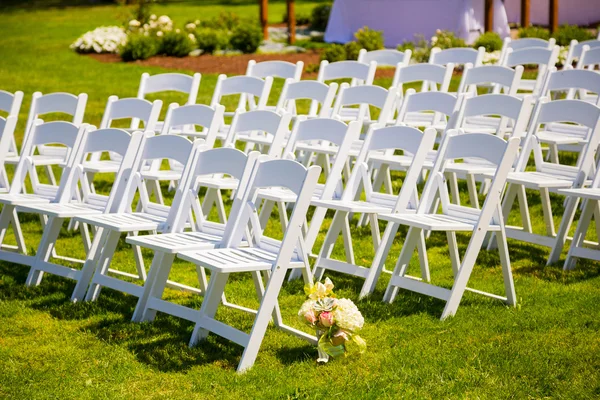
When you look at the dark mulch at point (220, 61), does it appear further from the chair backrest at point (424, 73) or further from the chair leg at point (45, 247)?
the chair leg at point (45, 247)

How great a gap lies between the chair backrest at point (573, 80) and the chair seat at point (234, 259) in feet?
12.4

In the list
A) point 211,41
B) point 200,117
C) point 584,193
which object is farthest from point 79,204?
point 211,41

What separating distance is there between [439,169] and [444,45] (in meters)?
9.11

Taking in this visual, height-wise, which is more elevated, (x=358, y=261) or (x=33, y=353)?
(x=358, y=261)

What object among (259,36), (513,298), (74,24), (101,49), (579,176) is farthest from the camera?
(74,24)

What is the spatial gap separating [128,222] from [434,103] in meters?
2.71

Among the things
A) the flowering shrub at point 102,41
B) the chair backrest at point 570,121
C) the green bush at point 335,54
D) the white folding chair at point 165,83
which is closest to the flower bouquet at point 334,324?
the chair backrest at point 570,121

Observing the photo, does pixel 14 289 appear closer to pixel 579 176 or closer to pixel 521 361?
pixel 521 361

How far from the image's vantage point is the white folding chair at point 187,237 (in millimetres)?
5017

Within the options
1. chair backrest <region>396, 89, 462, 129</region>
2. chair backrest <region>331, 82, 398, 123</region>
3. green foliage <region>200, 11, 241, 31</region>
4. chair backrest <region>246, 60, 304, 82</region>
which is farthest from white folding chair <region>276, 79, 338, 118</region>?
green foliage <region>200, 11, 241, 31</region>

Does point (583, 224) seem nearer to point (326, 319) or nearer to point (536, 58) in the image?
point (326, 319)

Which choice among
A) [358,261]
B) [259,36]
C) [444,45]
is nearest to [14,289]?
[358,261]

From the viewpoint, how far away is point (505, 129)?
24.0 feet

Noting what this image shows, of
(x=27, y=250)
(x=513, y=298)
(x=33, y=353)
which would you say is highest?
(x=513, y=298)
